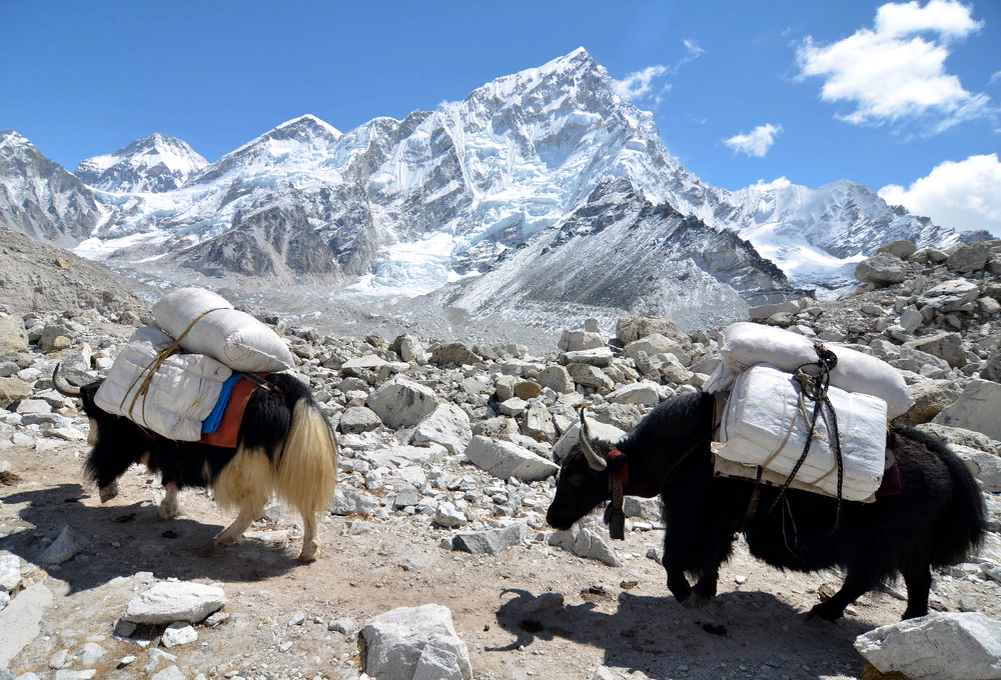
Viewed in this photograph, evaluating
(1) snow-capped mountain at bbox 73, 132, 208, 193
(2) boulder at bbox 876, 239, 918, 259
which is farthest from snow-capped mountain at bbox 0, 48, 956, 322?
(2) boulder at bbox 876, 239, 918, 259

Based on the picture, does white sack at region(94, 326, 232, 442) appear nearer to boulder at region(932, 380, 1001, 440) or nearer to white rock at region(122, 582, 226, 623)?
white rock at region(122, 582, 226, 623)

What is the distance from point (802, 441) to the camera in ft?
7.80

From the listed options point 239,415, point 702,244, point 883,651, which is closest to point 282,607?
point 239,415

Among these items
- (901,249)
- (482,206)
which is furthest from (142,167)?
(901,249)

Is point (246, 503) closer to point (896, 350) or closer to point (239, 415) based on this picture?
point (239, 415)

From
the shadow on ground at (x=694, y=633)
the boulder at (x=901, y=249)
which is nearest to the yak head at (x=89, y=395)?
the shadow on ground at (x=694, y=633)

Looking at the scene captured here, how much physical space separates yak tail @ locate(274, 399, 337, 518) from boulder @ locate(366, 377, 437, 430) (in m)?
2.52

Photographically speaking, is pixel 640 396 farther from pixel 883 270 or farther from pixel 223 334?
pixel 883 270

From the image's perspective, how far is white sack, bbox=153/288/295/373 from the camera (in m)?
3.00

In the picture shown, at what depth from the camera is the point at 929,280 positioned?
37.5ft

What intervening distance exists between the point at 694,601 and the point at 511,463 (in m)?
1.94

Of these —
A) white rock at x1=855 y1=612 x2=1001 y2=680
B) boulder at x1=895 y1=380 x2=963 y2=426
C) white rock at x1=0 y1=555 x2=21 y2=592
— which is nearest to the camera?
white rock at x1=855 y1=612 x2=1001 y2=680

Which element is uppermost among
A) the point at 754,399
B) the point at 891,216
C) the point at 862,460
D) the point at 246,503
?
the point at 891,216

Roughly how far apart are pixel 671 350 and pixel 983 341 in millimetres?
4471
